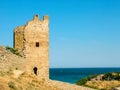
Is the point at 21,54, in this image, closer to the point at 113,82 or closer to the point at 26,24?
the point at 26,24

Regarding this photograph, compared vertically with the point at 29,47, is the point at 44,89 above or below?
below

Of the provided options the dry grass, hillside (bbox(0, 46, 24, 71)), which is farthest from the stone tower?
the dry grass

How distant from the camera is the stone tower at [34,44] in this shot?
92.1ft

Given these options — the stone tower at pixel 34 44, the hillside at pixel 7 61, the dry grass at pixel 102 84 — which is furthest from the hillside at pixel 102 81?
the hillside at pixel 7 61

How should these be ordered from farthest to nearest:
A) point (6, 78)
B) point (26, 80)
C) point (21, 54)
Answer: point (21, 54)
point (26, 80)
point (6, 78)

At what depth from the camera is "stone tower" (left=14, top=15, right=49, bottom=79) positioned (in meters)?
28.1

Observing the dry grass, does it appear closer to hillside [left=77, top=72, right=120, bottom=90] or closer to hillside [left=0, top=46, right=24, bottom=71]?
hillside [left=77, top=72, right=120, bottom=90]

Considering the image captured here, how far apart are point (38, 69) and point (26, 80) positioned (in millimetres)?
6126

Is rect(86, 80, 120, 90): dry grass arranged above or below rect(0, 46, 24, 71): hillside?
below

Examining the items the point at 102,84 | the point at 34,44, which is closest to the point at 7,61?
the point at 34,44

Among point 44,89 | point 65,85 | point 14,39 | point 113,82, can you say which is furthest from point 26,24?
point 113,82

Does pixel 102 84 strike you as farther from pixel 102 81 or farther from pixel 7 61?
pixel 7 61

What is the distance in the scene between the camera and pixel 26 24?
→ 28172mm

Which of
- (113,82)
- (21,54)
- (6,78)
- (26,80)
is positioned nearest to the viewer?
(6,78)
